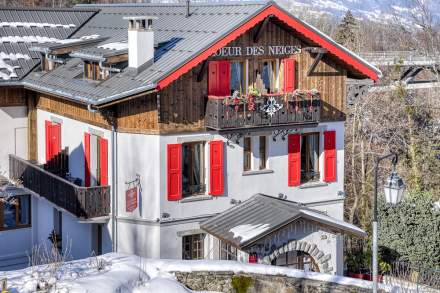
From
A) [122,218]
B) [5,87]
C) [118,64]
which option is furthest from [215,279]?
[5,87]

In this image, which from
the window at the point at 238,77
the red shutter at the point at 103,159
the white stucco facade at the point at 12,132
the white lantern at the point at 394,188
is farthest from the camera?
the white stucco facade at the point at 12,132

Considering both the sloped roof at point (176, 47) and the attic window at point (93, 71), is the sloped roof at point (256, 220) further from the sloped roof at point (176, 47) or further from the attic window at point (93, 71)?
the attic window at point (93, 71)

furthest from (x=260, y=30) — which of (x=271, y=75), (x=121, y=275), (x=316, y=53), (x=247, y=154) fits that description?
(x=121, y=275)

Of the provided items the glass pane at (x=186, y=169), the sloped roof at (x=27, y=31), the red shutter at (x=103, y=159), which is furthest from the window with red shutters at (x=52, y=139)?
the glass pane at (x=186, y=169)

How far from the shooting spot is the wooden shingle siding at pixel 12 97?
26.2 m

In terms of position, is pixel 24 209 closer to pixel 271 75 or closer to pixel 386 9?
pixel 271 75

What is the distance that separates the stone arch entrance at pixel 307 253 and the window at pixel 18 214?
369 inches

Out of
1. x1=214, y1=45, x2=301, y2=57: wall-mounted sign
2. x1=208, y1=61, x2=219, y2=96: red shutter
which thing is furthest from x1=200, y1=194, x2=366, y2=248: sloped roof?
x1=214, y1=45, x2=301, y2=57: wall-mounted sign

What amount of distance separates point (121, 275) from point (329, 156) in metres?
11.0

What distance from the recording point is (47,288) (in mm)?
14211

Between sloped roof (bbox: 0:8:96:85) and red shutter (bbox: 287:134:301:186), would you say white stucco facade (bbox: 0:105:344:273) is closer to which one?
red shutter (bbox: 287:134:301:186)

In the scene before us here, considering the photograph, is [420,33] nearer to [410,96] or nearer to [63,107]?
[410,96]

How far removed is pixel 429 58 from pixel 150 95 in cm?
2574

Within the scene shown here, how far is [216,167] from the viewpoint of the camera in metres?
22.4
